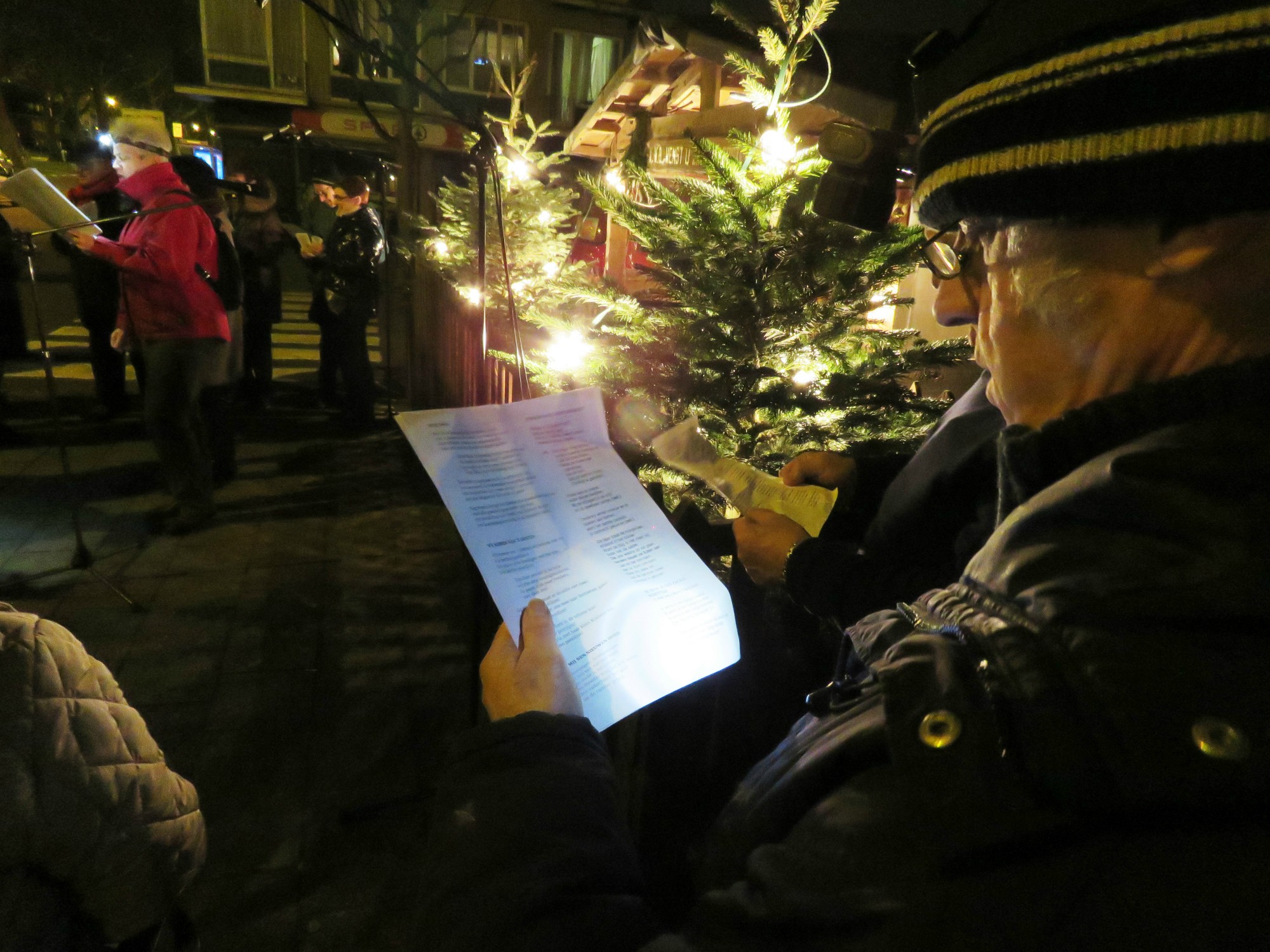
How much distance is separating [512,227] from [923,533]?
17.0 ft

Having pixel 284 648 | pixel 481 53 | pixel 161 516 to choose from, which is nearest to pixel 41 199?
pixel 161 516

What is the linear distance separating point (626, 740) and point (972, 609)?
1558mm

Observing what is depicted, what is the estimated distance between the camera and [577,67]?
18.7 meters

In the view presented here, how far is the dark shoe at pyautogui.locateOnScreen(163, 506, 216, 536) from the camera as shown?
4.73 metres

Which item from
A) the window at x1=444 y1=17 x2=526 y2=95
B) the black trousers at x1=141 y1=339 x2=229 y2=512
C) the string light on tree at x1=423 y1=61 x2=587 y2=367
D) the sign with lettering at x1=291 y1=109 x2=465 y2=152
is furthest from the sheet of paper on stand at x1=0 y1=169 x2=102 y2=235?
the window at x1=444 y1=17 x2=526 y2=95

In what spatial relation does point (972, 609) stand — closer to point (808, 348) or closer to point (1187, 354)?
point (1187, 354)

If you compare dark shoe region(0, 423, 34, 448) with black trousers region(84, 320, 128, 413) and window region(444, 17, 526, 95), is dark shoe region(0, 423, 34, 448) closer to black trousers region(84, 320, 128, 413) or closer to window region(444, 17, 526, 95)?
black trousers region(84, 320, 128, 413)

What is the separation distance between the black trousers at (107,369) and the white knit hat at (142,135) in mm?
2887

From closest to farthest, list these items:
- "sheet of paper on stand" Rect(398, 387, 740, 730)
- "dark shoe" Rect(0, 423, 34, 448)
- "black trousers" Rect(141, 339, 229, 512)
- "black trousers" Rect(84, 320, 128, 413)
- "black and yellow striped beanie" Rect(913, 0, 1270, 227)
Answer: "black and yellow striped beanie" Rect(913, 0, 1270, 227) → "sheet of paper on stand" Rect(398, 387, 740, 730) → "black trousers" Rect(141, 339, 229, 512) → "dark shoe" Rect(0, 423, 34, 448) → "black trousers" Rect(84, 320, 128, 413)

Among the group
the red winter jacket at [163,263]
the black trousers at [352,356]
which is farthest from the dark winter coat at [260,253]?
the red winter jacket at [163,263]

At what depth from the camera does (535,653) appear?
1118mm

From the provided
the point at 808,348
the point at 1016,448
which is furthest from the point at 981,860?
the point at 808,348

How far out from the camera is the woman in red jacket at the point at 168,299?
158 inches

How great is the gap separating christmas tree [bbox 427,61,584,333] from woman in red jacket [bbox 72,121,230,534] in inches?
71.3
